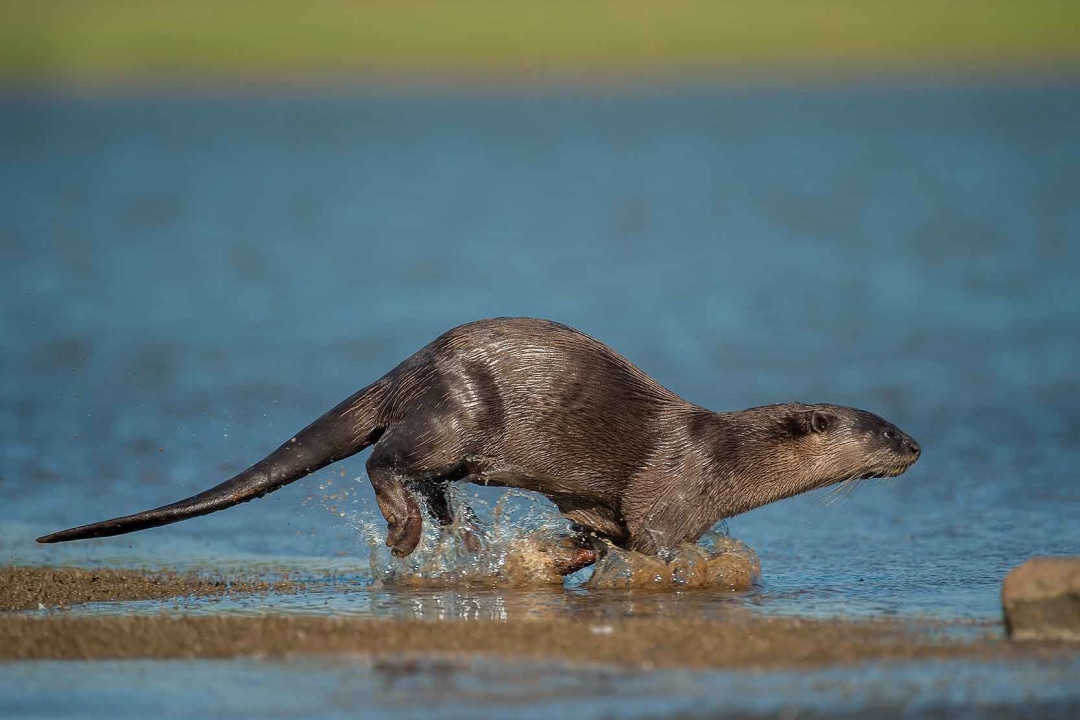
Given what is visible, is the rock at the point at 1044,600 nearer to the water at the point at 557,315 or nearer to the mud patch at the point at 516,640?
the mud patch at the point at 516,640

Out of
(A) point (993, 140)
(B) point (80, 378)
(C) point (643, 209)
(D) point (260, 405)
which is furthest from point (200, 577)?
(A) point (993, 140)

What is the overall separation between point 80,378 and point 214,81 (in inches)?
2054

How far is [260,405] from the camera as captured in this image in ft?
32.6

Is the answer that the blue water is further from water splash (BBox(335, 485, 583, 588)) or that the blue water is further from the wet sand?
the wet sand

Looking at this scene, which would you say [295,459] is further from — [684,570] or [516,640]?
[516,640]

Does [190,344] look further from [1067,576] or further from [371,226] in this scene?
[371,226]

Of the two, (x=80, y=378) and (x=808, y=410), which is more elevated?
(x=80, y=378)

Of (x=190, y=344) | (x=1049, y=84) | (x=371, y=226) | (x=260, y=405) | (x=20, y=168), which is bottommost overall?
(x=260, y=405)

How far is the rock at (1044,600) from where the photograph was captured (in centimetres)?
449

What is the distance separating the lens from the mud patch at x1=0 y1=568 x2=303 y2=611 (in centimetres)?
542

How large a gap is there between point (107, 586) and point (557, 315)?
877 centimetres

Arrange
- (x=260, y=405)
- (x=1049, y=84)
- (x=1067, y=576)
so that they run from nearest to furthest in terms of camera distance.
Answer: (x=1067, y=576) → (x=260, y=405) → (x=1049, y=84)

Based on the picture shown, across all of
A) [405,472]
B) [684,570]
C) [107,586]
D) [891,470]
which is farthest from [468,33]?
[107,586]

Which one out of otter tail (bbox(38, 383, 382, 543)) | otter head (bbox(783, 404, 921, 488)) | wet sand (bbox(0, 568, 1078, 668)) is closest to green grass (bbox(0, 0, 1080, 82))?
otter tail (bbox(38, 383, 382, 543))
